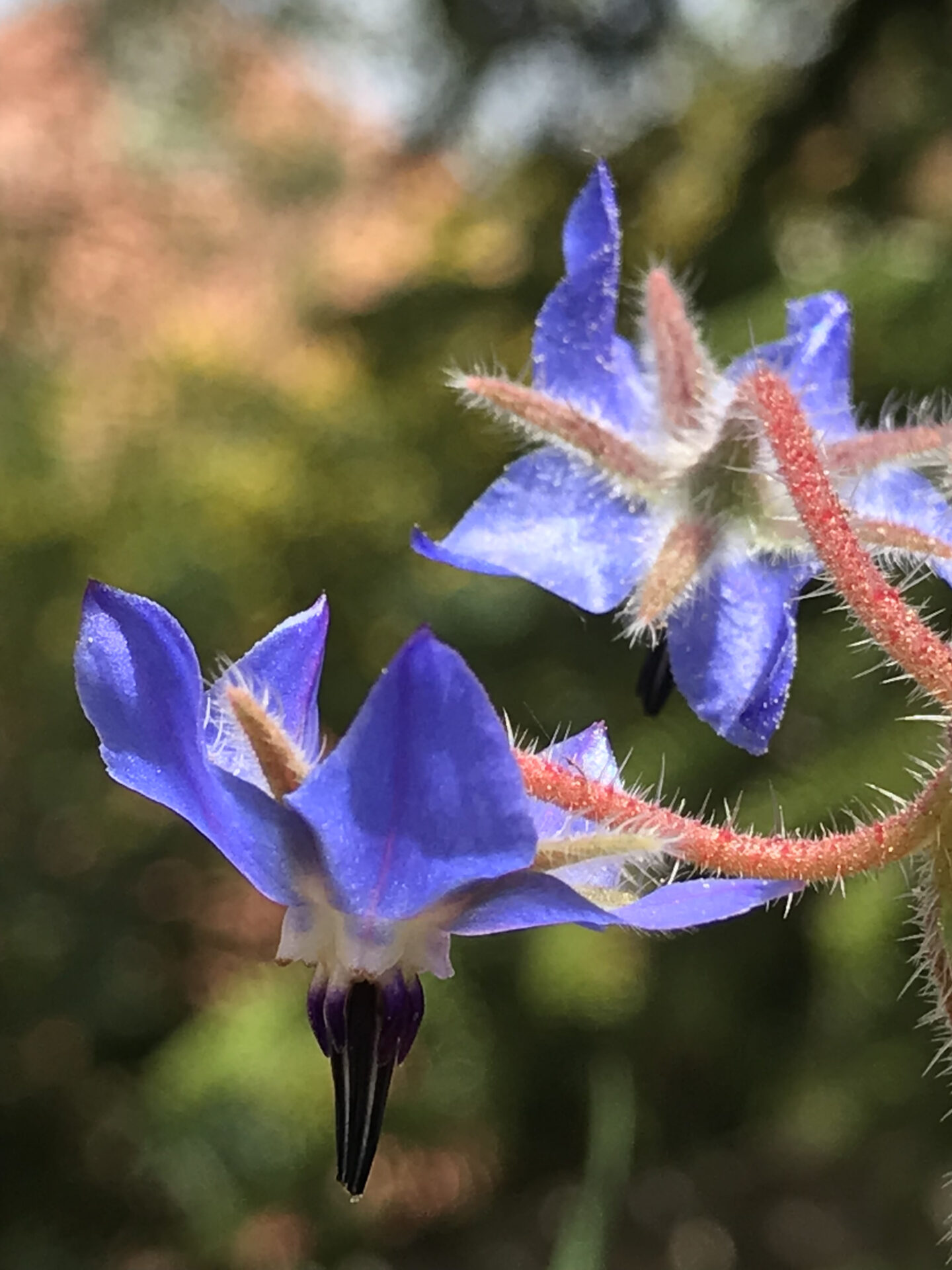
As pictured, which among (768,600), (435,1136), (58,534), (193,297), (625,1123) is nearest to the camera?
(768,600)

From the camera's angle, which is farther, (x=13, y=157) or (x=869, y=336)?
(x=13, y=157)

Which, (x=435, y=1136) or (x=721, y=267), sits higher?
(x=721, y=267)

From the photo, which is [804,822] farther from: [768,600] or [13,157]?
[13,157]

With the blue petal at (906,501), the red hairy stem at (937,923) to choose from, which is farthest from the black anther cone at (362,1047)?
the blue petal at (906,501)

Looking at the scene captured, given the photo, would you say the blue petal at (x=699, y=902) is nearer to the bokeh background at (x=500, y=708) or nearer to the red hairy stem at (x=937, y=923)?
the red hairy stem at (x=937, y=923)

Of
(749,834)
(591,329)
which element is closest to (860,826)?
(749,834)

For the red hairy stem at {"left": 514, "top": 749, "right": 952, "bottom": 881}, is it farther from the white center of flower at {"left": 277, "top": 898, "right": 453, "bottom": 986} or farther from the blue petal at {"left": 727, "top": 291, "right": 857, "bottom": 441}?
the blue petal at {"left": 727, "top": 291, "right": 857, "bottom": 441}

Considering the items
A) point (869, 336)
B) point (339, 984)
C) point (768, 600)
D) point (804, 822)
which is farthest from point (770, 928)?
point (339, 984)

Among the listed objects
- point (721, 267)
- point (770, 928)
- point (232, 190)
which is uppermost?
point (721, 267)
